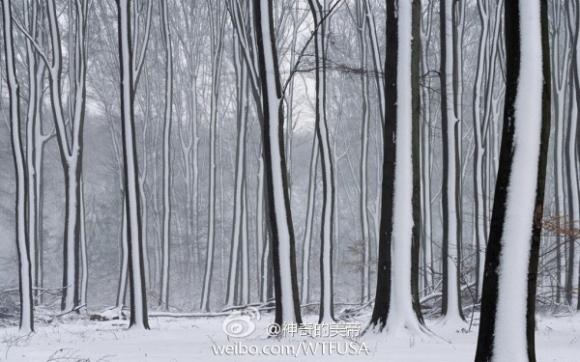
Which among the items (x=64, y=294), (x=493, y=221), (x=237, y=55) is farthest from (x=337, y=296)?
(x=493, y=221)

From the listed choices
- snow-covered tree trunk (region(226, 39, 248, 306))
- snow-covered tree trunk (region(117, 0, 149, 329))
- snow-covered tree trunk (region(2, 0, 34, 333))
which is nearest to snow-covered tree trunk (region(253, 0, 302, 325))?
snow-covered tree trunk (region(117, 0, 149, 329))

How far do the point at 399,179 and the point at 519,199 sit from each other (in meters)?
4.00

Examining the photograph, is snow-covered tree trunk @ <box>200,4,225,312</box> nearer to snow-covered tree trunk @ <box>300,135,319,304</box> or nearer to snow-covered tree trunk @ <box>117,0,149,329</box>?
snow-covered tree trunk @ <box>300,135,319,304</box>

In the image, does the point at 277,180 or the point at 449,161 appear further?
the point at 449,161

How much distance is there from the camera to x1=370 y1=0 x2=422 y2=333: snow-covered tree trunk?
28.8 feet

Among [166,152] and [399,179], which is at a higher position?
[166,152]

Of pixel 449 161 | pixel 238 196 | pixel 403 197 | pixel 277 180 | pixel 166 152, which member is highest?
pixel 166 152

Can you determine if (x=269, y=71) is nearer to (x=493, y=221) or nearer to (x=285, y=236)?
(x=285, y=236)

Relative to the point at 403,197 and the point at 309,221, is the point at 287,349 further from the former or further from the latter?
the point at 309,221

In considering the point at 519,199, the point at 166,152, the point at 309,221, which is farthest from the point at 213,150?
the point at 519,199

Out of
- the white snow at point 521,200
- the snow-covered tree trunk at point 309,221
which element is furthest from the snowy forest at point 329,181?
the snow-covered tree trunk at point 309,221

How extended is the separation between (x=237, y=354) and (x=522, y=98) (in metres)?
4.42

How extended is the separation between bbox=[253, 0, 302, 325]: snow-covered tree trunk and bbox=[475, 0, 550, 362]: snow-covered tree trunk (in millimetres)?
4545

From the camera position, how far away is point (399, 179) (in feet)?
29.8
